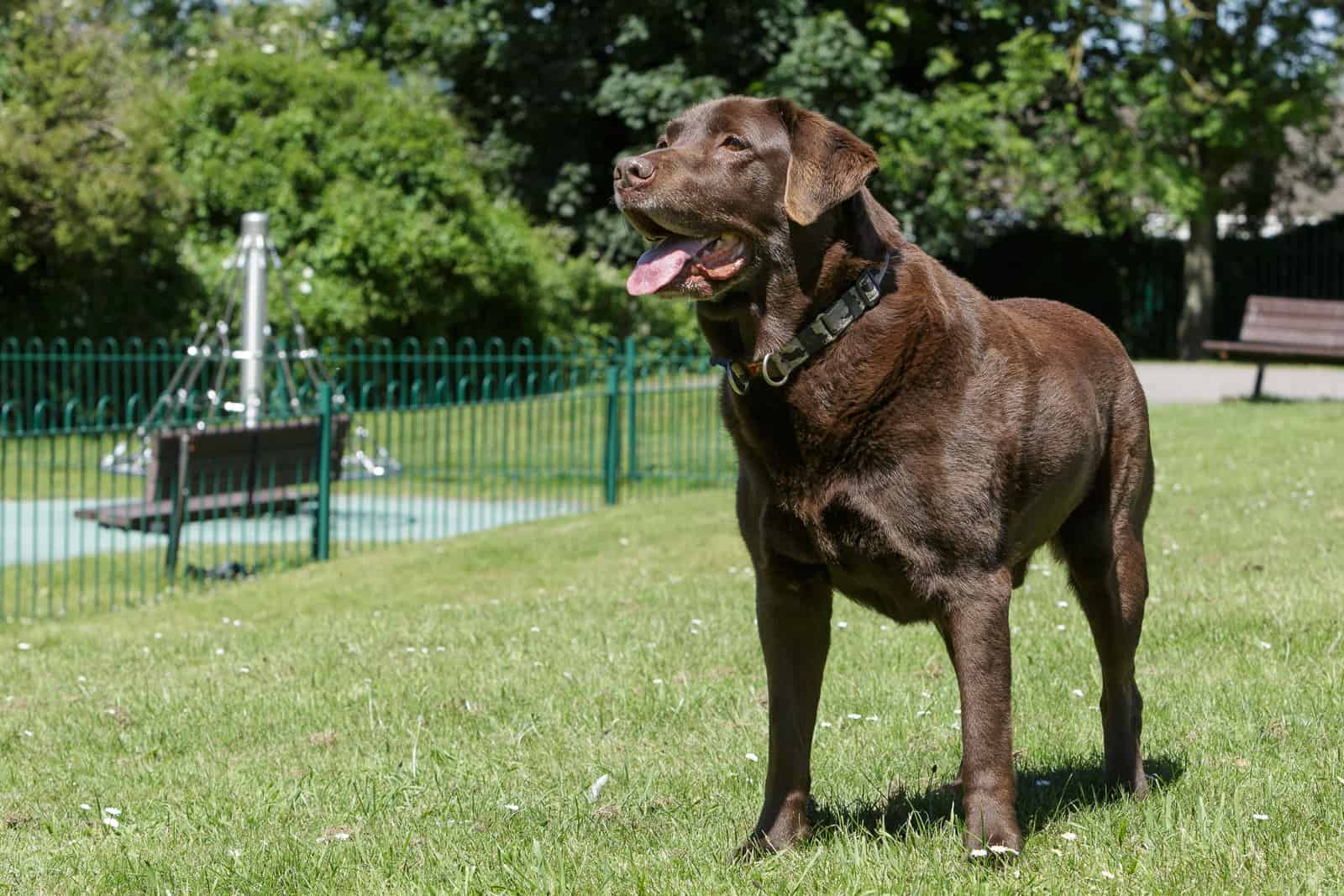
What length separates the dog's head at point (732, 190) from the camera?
3398mm

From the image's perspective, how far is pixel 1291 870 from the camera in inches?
135

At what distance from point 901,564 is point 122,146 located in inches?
688

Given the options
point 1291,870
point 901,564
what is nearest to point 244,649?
point 901,564

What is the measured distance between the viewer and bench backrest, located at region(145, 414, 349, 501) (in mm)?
10453

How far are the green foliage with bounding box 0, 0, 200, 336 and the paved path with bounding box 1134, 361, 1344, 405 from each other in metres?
12.6

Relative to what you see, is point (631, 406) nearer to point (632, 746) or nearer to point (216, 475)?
point (216, 475)

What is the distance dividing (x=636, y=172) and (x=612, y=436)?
1014 cm

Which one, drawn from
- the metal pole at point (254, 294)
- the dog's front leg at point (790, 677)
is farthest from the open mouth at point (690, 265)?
the metal pole at point (254, 294)

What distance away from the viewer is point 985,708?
3.44m

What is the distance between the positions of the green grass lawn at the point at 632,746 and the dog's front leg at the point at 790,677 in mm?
125

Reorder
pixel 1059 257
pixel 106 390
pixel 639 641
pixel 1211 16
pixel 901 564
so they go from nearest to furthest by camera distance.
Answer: pixel 901 564 → pixel 639 641 → pixel 106 390 → pixel 1211 16 → pixel 1059 257

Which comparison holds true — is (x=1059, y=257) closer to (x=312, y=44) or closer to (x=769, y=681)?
(x=312, y=44)

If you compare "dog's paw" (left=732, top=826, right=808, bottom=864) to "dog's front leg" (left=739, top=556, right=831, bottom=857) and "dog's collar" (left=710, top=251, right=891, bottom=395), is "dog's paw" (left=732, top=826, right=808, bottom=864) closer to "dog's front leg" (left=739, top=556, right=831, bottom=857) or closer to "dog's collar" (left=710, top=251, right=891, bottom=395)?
"dog's front leg" (left=739, top=556, right=831, bottom=857)

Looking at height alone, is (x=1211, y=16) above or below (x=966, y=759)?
above
